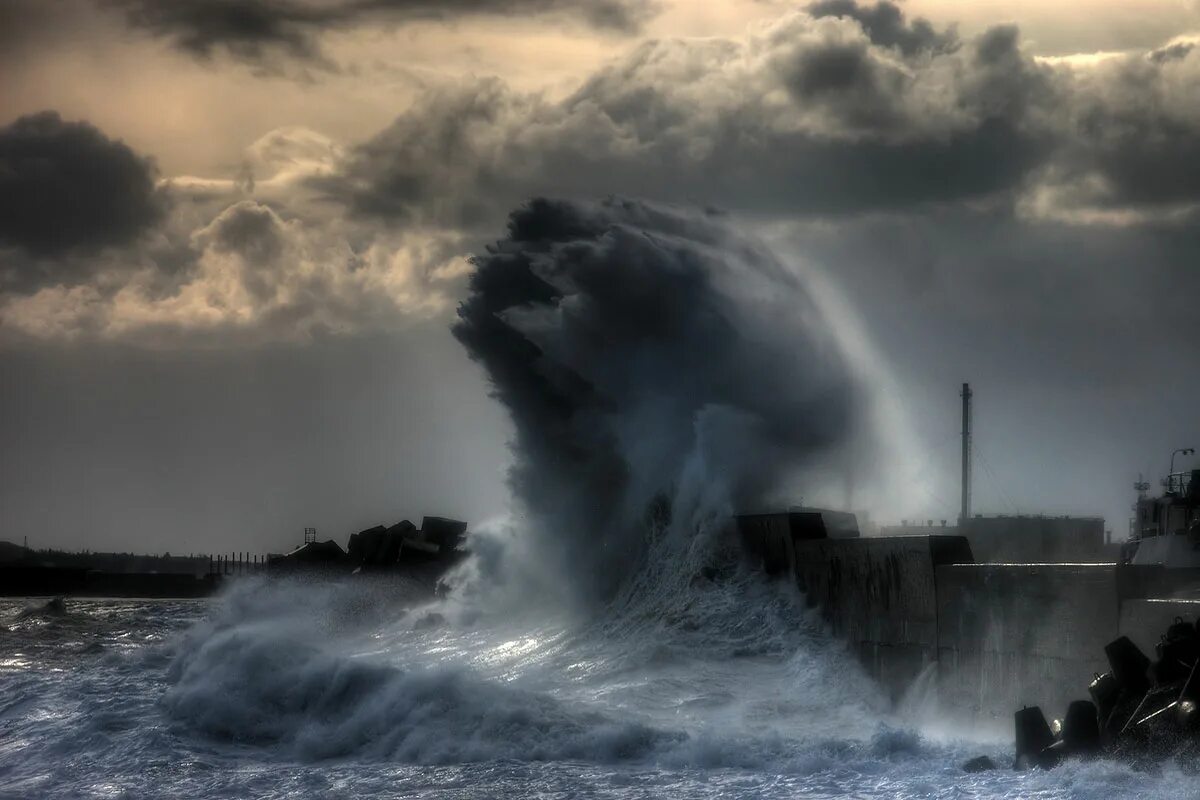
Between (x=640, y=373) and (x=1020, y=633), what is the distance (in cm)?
1269

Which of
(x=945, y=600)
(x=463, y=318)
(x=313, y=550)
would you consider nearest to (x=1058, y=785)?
(x=945, y=600)

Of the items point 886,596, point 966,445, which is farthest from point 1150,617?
point 966,445

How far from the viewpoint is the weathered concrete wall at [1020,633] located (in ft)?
41.3

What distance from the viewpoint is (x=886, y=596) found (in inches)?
646

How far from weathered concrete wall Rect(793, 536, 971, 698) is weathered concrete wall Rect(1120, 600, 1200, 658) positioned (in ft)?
10.5

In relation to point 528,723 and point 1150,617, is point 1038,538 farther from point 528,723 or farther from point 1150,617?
point 1150,617

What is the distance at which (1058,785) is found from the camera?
35.0ft

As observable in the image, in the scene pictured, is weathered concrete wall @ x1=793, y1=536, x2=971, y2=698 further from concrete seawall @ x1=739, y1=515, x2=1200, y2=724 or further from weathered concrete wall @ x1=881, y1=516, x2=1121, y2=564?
weathered concrete wall @ x1=881, y1=516, x2=1121, y2=564

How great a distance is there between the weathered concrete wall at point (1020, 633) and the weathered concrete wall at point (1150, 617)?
17 centimetres

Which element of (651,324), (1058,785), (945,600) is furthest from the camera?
(651,324)

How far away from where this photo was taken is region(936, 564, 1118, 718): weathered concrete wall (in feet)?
41.3

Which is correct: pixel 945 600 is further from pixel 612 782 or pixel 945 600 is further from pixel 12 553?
pixel 12 553

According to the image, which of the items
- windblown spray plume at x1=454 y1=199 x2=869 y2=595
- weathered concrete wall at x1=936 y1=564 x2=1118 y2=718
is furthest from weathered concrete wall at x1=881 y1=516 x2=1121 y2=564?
weathered concrete wall at x1=936 y1=564 x2=1118 y2=718

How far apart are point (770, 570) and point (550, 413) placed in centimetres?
847
